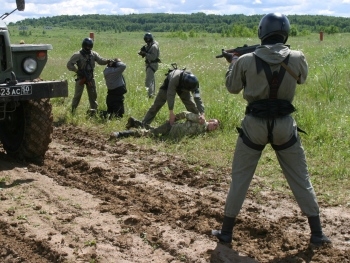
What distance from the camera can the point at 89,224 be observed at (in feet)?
18.8

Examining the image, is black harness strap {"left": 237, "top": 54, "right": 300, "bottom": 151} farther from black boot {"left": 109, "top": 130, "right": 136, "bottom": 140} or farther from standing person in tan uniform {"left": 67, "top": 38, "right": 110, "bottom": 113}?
standing person in tan uniform {"left": 67, "top": 38, "right": 110, "bottom": 113}

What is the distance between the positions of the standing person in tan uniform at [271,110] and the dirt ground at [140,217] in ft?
0.92

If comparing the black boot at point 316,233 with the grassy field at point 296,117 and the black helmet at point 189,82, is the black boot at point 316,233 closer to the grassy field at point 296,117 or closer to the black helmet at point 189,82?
the grassy field at point 296,117

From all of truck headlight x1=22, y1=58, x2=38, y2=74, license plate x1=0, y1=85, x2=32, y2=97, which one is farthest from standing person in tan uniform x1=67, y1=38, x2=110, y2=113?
license plate x1=0, y1=85, x2=32, y2=97

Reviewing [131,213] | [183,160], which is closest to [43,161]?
[183,160]

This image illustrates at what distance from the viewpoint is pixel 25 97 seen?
7.17 m

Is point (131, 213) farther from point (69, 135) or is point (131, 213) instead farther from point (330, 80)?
point (330, 80)

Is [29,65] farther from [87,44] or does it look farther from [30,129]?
[87,44]

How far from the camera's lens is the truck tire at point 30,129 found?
7.77 metres

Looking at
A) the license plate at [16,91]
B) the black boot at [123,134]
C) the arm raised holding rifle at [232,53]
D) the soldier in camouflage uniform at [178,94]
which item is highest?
the arm raised holding rifle at [232,53]

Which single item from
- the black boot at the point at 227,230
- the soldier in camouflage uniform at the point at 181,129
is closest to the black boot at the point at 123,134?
the soldier in camouflage uniform at the point at 181,129

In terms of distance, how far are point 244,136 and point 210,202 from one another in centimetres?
144

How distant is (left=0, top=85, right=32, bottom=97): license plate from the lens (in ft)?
23.0

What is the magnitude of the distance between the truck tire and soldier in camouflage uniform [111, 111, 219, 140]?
1.72 meters
